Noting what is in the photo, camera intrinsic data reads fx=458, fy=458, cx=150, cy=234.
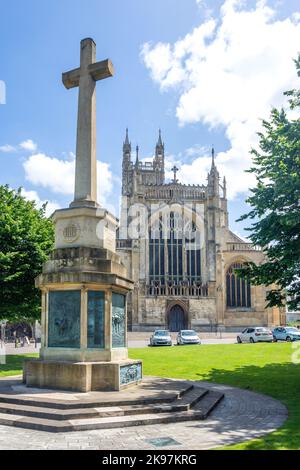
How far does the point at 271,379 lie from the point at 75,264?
7868mm

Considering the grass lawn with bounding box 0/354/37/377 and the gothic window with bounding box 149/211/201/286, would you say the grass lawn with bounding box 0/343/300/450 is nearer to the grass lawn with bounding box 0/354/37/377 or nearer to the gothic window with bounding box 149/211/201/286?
the grass lawn with bounding box 0/354/37/377

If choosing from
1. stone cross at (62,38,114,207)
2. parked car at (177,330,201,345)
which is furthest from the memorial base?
parked car at (177,330,201,345)

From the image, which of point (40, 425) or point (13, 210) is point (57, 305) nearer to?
point (40, 425)

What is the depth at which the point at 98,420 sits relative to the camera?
26.9 feet

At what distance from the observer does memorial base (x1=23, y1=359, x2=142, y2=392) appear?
33.3 ft

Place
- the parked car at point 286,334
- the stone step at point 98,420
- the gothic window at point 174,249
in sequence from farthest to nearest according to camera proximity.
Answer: the gothic window at point 174,249 → the parked car at point 286,334 → the stone step at point 98,420

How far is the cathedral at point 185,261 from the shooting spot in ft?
170

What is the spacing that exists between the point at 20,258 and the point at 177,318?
3648 cm

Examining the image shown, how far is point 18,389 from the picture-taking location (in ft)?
34.6

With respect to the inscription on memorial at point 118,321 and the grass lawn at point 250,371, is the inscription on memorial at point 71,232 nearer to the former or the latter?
the inscription on memorial at point 118,321

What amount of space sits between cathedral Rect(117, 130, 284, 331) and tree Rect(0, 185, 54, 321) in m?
32.2

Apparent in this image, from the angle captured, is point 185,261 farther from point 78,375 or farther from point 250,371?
point 78,375

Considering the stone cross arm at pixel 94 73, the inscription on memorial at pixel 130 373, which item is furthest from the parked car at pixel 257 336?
the stone cross arm at pixel 94 73

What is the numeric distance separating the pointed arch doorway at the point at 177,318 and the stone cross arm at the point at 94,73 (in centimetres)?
4203
